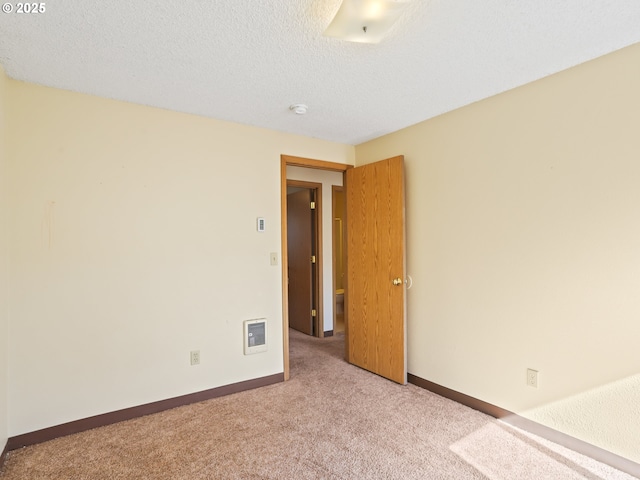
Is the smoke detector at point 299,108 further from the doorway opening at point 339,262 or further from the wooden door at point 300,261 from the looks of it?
the doorway opening at point 339,262

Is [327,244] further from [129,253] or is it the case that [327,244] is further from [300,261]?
[129,253]

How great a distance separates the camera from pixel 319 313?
15.5ft

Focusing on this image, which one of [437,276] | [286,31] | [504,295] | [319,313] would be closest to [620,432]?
[504,295]

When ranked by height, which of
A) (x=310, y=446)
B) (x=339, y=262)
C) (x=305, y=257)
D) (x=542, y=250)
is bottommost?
(x=310, y=446)

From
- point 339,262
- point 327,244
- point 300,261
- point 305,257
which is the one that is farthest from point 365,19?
point 339,262

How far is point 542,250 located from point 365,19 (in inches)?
69.4

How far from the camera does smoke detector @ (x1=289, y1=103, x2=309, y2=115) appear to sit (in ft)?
8.62

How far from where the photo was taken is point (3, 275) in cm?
206

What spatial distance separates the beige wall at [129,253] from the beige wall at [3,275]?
0.05 metres

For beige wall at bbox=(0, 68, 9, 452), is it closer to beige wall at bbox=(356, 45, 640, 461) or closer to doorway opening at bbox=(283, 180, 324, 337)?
doorway opening at bbox=(283, 180, 324, 337)

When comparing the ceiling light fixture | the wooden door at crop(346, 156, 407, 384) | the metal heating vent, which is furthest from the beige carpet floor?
the ceiling light fixture

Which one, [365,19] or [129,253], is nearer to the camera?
[365,19]

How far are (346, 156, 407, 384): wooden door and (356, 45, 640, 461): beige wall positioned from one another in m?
0.19

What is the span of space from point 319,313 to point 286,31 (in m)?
3.64
